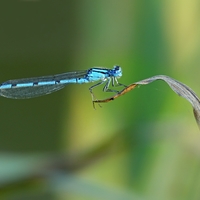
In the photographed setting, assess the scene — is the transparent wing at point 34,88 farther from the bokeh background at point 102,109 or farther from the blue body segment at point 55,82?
the bokeh background at point 102,109

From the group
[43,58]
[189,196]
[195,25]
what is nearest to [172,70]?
[195,25]

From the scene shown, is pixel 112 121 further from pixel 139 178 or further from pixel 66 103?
pixel 66 103

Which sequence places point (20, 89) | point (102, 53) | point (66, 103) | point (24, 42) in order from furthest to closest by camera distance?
point (24, 42) → point (66, 103) → point (102, 53) → point (20, 89)

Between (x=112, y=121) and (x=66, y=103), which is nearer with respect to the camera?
(x=112, y=121)

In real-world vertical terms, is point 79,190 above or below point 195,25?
below

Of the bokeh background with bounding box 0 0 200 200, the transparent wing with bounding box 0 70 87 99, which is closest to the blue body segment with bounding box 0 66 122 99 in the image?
the transparent wing with bounding box 0 70 87 99

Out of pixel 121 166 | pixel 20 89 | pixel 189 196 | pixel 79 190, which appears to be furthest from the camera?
pixel 121 166
